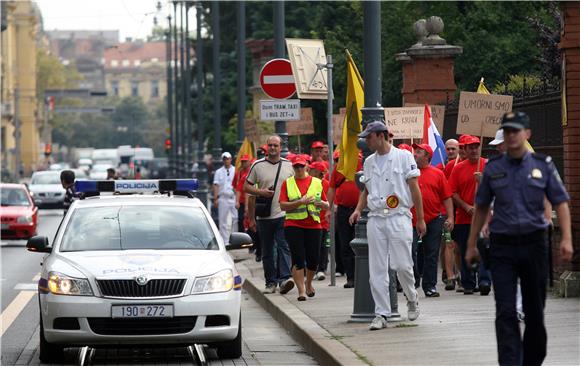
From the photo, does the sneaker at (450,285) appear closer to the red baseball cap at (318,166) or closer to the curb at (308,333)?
the curb at (308,333)

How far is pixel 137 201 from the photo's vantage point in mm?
14188

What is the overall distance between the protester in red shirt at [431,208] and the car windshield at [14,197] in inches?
803

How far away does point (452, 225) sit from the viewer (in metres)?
16.6

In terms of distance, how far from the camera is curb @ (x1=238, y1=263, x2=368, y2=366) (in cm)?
1180

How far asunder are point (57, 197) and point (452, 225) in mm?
41623

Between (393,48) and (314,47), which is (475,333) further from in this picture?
(393,48)

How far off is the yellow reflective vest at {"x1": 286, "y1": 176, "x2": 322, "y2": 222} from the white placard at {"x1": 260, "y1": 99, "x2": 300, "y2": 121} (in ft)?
16.6

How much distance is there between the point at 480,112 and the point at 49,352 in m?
7.06

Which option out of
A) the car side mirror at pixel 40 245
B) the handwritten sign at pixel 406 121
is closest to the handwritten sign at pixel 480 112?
the handwritten sign at pixel 406 121

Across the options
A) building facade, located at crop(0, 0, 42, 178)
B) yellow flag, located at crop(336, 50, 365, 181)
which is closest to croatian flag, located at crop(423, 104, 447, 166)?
yellow flag, located at crop(336, 50, 365, 181)

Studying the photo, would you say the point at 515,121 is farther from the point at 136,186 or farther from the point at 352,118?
the point at 352,118

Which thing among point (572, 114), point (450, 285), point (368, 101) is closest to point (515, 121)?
point (368, 101)

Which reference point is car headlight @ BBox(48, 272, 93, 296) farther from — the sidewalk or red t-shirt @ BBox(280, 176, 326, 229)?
red t-shirt @ BBox(280, 176, 326, 229)

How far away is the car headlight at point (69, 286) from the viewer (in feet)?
40.6
